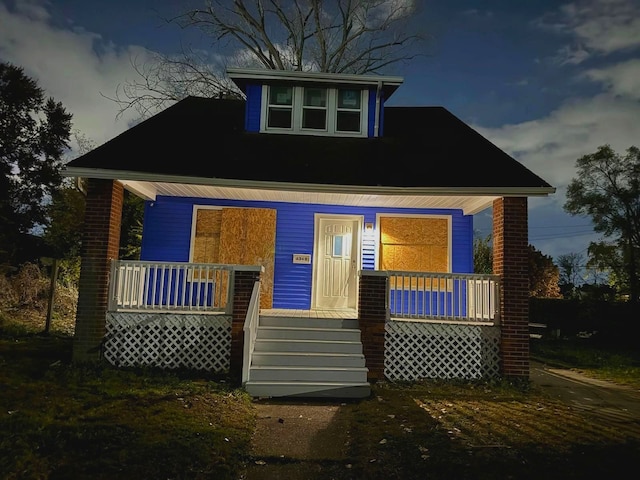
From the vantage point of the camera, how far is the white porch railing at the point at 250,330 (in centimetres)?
697

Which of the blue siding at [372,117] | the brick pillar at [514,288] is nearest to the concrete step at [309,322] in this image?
the brick pillar at [514,288]

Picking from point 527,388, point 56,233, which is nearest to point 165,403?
point 527,388

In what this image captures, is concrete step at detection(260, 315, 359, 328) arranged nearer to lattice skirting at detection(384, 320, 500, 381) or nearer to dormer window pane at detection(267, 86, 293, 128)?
lattice skirting at detection(384, 320, 500, 381)

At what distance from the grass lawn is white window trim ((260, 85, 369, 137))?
573cm

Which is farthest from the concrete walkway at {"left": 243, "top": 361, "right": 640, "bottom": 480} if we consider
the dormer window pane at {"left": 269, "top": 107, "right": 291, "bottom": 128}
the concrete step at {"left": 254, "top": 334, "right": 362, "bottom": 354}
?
the dormer window pane at {"left": 269, "top": 107, "right": 291, "bottom": 128}

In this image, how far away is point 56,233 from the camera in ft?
59.5

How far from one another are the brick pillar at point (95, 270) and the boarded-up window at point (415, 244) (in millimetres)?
5762

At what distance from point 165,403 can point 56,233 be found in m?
15.1

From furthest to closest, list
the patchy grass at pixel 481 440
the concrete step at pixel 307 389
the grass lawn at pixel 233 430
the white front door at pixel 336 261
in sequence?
the white front door at pixel 336 261 → the concrete step at pixel 307 389 → the patchy grass at pixel 481 440 → the grass lawn at pixel 233 430

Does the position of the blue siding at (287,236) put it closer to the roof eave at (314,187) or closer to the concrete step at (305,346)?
the roof eave at (314,187)

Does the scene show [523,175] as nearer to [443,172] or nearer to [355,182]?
[443,172]

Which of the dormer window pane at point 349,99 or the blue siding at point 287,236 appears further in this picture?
the dormer window pane at point 349,99

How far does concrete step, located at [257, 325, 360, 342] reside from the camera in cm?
795

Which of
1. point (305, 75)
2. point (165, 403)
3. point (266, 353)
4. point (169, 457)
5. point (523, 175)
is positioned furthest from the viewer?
point (305, 75)
